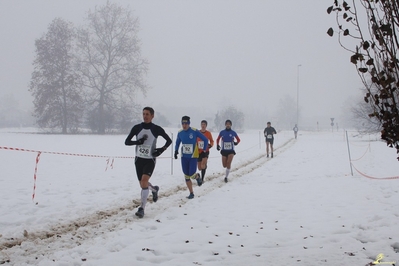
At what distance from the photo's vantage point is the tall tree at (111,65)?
3688 centimetres

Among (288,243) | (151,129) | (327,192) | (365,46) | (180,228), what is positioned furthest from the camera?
(327,192)

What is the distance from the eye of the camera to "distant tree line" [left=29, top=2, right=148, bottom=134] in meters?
34.4

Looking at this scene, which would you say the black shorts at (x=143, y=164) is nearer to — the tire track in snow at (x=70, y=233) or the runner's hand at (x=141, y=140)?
the runner's hand at (x=141, y=140)

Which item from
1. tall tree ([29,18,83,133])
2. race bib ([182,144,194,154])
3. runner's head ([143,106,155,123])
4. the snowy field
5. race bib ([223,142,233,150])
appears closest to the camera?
the snowy field

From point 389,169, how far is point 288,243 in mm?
10037

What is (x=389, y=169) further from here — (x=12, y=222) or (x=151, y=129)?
(x=12, y=222)

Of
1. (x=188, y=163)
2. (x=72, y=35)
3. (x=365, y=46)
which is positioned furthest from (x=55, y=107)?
(x=365, y=46)

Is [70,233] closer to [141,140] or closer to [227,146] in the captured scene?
[141,140]

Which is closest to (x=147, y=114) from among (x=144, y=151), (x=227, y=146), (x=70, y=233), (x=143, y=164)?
(x=144, y=151)

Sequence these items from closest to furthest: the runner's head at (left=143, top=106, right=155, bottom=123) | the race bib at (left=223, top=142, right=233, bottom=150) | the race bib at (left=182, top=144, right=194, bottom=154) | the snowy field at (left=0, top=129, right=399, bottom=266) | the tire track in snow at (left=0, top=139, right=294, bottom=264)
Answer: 1. the snowy field at (left=0, top=129, right=399, bottom=266)
2. the tire track in snow at (left=0, top=139, right=294, bottom=264)
3. the runner's head at (left=143, top=106, right=155, bottom=123)
4. the race bib at (left=182, top=144, right=194, bottom=154)
5. the race bib at (left=223, top=142, right=233, bottom=150)

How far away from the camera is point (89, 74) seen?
3662cm

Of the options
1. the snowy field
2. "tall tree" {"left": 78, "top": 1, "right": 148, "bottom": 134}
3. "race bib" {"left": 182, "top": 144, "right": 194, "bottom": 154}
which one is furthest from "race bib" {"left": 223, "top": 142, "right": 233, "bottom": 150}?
"tall tree" {"left": 78, "top": 1, "right": 148, "bottom": 134}

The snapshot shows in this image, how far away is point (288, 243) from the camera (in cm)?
446

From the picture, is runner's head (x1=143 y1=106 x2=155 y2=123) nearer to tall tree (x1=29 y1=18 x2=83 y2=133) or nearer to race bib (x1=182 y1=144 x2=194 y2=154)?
race bib (x1=182 y1=144 x2=194 y2=154)
